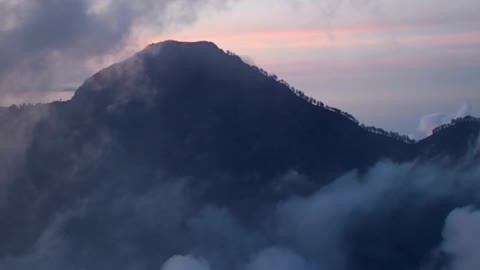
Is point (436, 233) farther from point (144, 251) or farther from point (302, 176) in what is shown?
point (144, 251)

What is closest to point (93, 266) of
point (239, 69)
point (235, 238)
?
point (235, 238)

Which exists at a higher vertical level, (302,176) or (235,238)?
(302,176)

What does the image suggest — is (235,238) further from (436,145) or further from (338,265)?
(436,145)

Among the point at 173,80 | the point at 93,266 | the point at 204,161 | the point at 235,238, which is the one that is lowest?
the point at 93,266

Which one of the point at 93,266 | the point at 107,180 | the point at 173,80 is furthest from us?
the point at 173,80

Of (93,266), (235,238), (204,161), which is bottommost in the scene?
(93,266)

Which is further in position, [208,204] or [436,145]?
[436,145]

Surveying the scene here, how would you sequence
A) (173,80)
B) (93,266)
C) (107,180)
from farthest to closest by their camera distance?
(173,80) < (107,180) < (93,266)

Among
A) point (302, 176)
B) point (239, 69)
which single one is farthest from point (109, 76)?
point (302, 176)

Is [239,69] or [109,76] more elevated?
[239,69]
